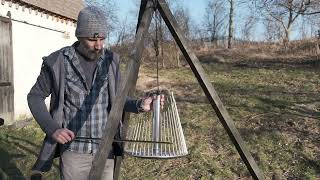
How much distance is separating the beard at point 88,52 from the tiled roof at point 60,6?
7.87 metres

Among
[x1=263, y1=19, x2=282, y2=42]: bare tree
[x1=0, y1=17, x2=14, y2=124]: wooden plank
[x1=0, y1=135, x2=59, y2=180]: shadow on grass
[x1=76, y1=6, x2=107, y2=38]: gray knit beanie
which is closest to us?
[x1=76, y1=6, x2=107, y2=38]: gray knit beanie

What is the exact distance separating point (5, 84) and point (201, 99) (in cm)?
421

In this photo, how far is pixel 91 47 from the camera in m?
3.28

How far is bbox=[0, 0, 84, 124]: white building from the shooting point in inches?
398

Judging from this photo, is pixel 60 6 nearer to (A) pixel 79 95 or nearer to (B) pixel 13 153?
(B) pixel 13 153

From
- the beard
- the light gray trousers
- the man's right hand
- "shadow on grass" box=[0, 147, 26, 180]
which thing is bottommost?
"shadow on grass" box=[0, 147, 26, 180]

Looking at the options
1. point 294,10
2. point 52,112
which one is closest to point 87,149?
point 52,112

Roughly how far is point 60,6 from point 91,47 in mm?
9843

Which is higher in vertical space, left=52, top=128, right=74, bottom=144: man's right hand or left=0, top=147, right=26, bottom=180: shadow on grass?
left=52, top=128, right=74, bottom=144: man's right hand

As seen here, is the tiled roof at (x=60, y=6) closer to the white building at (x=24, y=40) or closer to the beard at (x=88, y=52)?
the white building at (x=24, y=40)

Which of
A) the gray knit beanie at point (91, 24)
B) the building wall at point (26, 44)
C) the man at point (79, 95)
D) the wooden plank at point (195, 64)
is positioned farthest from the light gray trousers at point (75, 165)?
the building wall at point (26, 44)

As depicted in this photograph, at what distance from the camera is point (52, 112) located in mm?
3326

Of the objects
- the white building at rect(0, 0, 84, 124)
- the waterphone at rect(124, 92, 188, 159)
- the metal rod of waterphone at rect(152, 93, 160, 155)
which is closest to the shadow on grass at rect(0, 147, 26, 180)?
the waterphone at rect(124, 92, 188, 159)

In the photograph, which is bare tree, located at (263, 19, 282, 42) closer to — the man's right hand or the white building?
the white building
